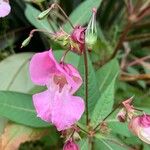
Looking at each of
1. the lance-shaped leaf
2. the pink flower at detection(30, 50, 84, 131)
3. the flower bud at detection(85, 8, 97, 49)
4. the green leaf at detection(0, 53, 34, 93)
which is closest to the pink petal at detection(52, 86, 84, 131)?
the pink flower at detection(30, 50, 84, 131)

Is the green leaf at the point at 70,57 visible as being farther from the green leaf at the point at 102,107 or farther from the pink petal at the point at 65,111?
the pink petal at the point at 65,111

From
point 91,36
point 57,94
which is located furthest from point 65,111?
point 91,36

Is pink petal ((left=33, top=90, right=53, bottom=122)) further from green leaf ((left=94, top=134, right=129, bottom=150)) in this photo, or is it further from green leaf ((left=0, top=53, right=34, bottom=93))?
green leaf ((left=0, top=53, right=34, bottom=93))

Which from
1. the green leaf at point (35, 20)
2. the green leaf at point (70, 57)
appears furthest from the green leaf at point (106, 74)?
the green leaf at point (35, 20)

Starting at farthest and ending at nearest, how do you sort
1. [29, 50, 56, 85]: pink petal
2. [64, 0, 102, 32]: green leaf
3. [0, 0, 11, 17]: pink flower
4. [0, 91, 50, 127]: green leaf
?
1. [64, 0, 102, 32]: green leaf
2. [0, 91, 50, 127]: green leaf
3. [0, 0, 11, 17]: pink flower
4. [29, 50, 56, 85]: pink petal

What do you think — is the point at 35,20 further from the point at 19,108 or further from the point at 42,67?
the point at 42,67

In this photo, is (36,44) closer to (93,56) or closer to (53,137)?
(93,56)
